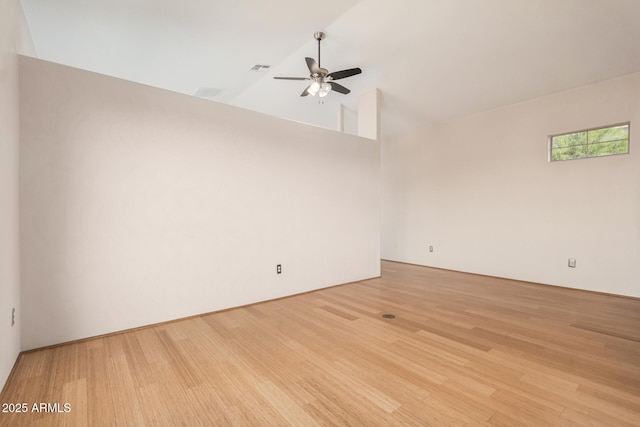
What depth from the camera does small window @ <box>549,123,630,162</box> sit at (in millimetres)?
3648

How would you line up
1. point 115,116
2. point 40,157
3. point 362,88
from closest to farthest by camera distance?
point 40,157 → point 115,116 → point 362,88

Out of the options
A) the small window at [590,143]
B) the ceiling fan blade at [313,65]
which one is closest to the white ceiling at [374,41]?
the ceiling fan blade at [313,65]

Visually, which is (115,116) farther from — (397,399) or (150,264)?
(397,399)

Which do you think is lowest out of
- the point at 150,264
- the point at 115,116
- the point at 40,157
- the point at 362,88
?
the point at 150,264

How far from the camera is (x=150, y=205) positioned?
262 cm

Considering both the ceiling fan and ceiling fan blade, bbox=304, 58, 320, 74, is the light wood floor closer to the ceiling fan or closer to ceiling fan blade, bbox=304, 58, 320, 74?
the ceiling fan

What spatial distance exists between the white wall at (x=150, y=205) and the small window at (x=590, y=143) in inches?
140

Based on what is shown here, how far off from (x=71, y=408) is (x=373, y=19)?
14.7 feet

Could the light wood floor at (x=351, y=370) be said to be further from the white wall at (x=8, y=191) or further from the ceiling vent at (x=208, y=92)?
the ceiling vent at (x=208, y=92)

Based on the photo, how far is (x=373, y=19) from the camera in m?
3.46

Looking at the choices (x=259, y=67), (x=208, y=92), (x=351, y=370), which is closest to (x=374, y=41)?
(x=259, y=67)

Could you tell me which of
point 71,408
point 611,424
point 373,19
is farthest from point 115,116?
point 611,424

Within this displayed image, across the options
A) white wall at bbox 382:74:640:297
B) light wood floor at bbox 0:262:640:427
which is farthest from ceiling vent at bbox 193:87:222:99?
light wood floor at bbox 0:262:640:427

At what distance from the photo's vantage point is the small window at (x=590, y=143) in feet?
12.0
